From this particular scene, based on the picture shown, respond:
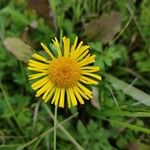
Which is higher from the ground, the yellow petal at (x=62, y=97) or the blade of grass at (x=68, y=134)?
the yellow petal at (x=62, y=97)

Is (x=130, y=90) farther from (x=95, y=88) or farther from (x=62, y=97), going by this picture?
(x=62, y=97)

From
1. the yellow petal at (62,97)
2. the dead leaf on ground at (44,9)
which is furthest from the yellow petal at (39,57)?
the dead leaf on ground at (44,9)

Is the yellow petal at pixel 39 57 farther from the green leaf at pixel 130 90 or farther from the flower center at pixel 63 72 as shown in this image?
the green leaf at pixel 130 90

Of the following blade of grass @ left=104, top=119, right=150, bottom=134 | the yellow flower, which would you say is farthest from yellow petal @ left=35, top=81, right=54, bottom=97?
blade of grass @ left=104, top=119, right=150, bottom=134

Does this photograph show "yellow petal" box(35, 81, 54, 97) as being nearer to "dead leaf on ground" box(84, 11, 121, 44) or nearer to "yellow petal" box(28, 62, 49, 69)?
"yellow petal" box(28, 62, 49, 69)

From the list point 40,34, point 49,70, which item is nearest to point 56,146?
point 49,70

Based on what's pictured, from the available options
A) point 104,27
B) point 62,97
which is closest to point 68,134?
point 62,97
